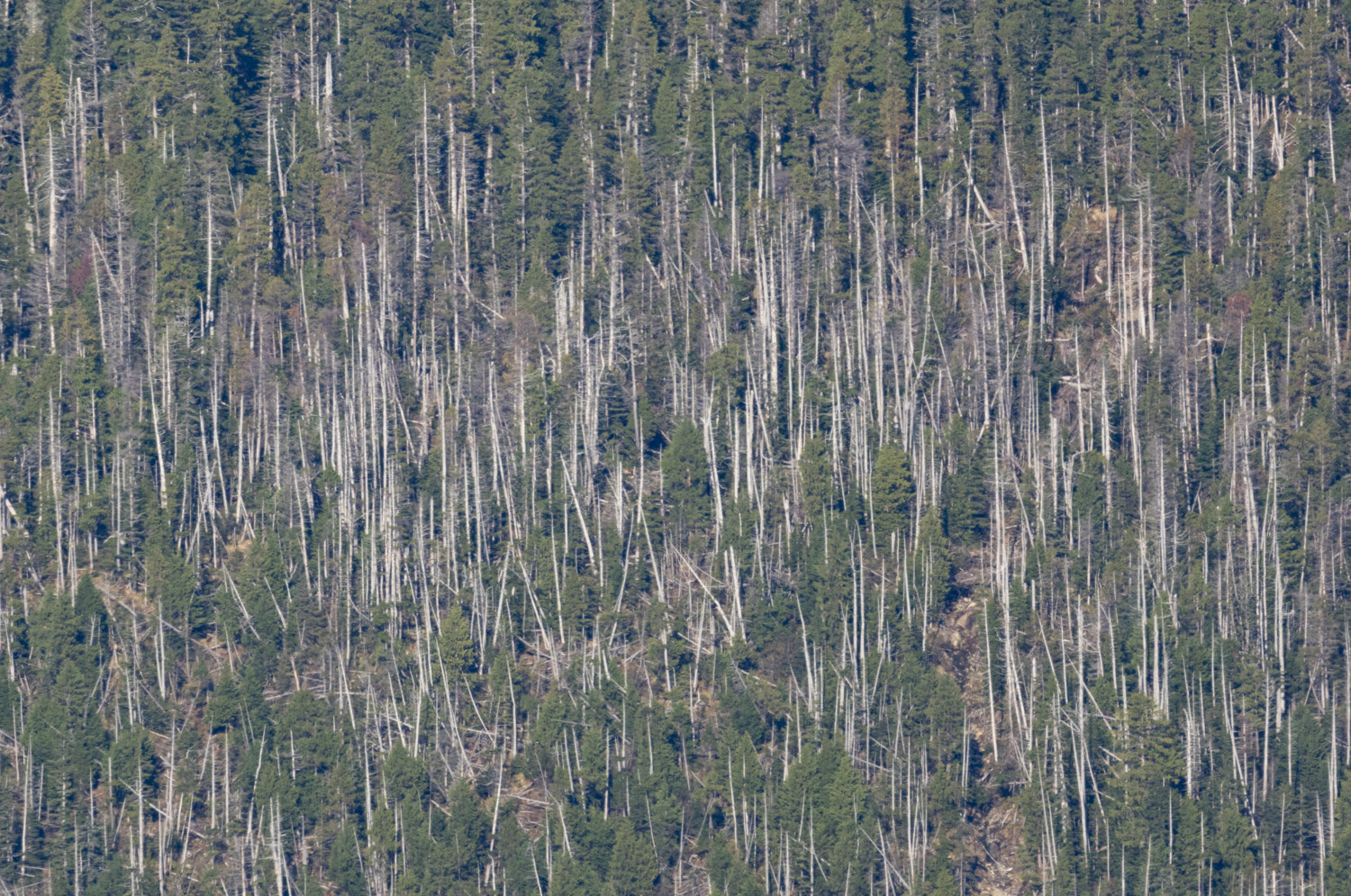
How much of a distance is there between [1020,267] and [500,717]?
32.7 meters

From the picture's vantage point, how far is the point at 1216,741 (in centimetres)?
12788

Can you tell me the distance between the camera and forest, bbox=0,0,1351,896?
418 ft

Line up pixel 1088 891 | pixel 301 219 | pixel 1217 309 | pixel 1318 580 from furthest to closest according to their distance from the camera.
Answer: pixel 301 219, pixel 1217 309, pixel 1318 580, pixel 1088 891

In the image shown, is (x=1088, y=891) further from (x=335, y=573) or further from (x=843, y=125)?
(x=843, y=125)

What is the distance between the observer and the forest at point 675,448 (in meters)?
127

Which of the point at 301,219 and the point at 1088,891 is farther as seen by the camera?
the point at 301,219

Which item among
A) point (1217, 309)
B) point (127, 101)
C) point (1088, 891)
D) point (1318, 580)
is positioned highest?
point (127, 101)

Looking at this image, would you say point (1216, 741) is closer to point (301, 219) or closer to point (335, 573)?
point (335, 573)

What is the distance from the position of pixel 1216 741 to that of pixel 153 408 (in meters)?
45.9

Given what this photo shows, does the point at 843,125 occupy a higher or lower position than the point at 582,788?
higher

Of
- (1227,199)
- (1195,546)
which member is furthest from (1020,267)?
(1195,546)

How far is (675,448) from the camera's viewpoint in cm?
13925

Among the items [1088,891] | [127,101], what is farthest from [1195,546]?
[127,101]

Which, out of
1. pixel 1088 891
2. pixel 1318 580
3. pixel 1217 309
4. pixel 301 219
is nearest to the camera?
pixel 1088 891
